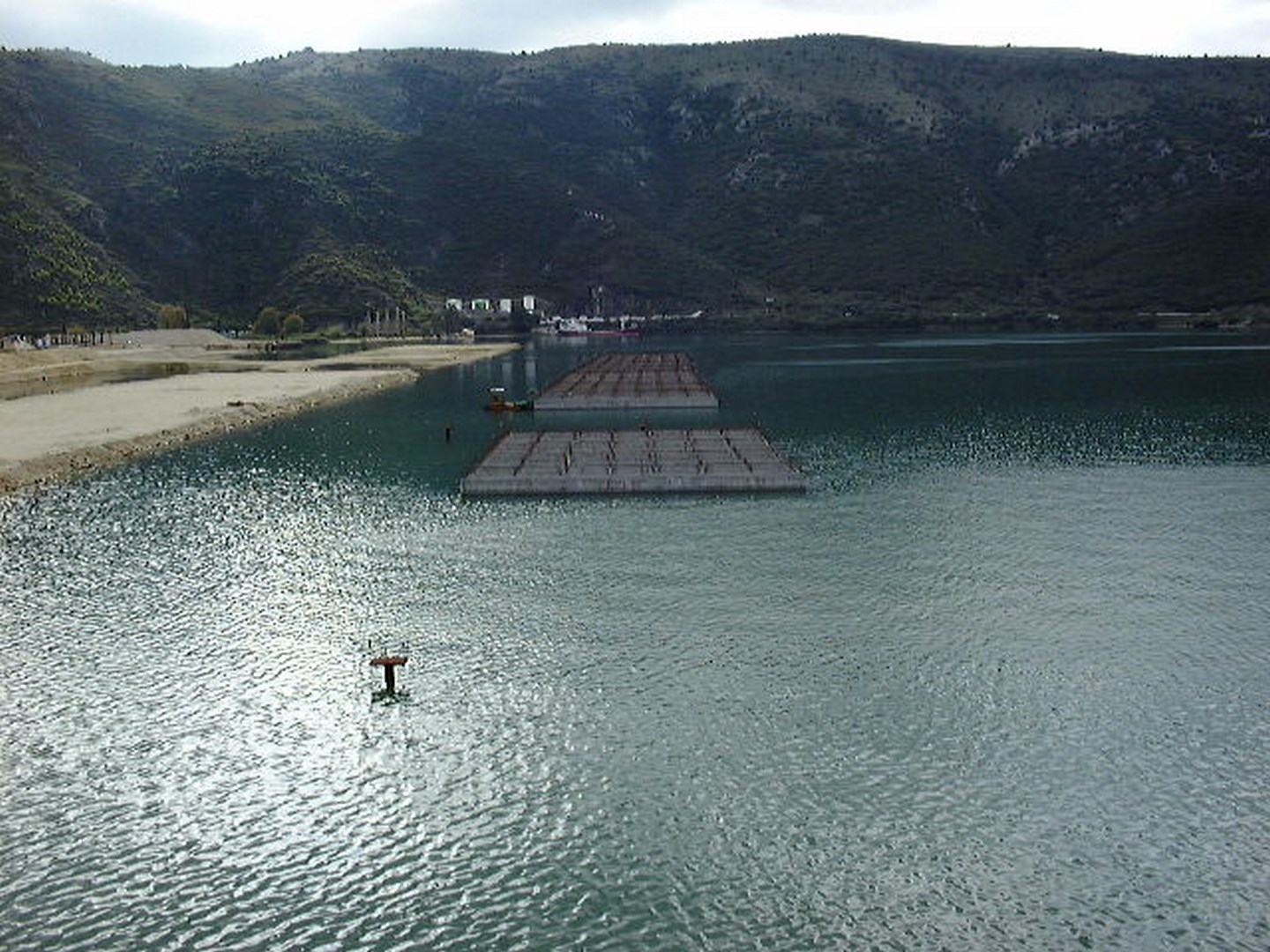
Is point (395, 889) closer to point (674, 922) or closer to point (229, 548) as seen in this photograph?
point (674, 922)

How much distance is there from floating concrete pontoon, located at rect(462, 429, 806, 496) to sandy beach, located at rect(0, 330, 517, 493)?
3052 centimetres

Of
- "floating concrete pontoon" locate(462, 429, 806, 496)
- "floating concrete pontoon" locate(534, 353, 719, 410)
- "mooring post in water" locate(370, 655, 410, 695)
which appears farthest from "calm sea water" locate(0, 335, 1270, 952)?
"floating concrete pontoon" locate(534, 353, 719, 410)

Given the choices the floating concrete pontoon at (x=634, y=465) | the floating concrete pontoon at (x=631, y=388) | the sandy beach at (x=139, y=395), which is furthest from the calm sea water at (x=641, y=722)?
the floating concrete pontoon at (x=631, y=388)

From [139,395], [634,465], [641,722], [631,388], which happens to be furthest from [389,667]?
[139,395]

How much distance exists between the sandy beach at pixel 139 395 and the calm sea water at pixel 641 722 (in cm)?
1823

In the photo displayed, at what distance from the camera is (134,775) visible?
1176 inches

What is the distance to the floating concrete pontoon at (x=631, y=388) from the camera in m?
114

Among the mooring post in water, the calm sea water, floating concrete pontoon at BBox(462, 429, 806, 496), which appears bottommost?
the calm sea water

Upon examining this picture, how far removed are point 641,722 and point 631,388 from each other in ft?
319

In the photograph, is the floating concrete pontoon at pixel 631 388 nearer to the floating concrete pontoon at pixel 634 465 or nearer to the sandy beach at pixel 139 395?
the sandy beach at pixel 139 395

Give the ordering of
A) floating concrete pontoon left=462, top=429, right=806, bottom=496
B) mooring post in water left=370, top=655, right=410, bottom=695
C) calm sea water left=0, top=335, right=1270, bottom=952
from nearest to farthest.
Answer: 1. calm sea water left=0, top=335, right=1270, bottom=952
2. mooring post in water left=370, top=655, right=410, bottom=695
3. floating concrete pontoon left=462, top=429, right=806, bottom=496

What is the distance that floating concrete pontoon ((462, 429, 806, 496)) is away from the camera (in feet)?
218

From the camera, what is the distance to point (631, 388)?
128 meters

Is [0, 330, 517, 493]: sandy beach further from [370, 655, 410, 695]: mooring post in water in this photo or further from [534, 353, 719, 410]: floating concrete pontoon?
[370, 655, 410, 695]: mooring post in water
